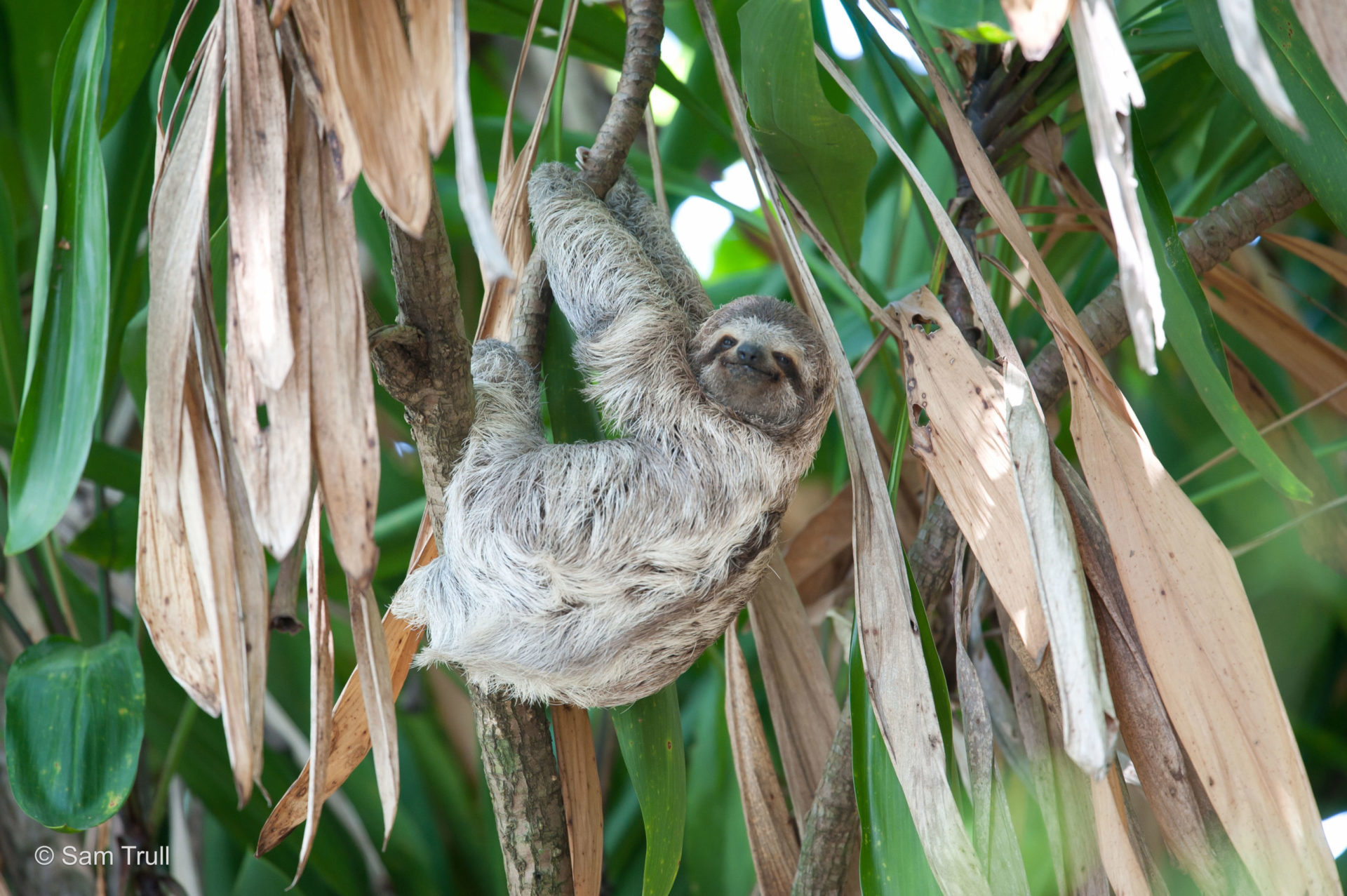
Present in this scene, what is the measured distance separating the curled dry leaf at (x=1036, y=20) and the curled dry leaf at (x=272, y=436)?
0.87m

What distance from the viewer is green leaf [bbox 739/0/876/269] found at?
188 cm

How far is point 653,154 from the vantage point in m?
2.36

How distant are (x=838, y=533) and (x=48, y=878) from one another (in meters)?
2.31

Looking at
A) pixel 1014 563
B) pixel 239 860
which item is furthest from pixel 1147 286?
pixel 239 860

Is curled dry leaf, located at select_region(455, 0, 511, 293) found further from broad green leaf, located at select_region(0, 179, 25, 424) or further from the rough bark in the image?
broad green leaf, located at select_region(0, 179, 25, 424)

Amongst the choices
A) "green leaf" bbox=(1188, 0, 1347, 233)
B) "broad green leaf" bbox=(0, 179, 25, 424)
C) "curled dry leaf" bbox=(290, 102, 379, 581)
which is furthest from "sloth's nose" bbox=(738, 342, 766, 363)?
"broad green leaf" bbox=(0, 179, 25, 424)

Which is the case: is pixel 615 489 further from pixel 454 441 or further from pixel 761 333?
pixel 761 333

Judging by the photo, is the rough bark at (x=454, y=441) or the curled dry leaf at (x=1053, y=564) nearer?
the curled dry leaf at (x=1053, y=564)

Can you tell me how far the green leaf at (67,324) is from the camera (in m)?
1.28

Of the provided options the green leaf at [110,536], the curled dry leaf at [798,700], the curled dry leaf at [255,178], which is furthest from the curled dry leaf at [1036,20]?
the green leaf at [110,536]

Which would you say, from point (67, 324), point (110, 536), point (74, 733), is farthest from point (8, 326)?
point (67, 324)

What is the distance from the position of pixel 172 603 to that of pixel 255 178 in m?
0.59

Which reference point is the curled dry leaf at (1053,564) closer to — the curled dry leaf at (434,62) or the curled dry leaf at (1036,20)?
the curled dry leaf at (1036,20)

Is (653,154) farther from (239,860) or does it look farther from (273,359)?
(239,860)
